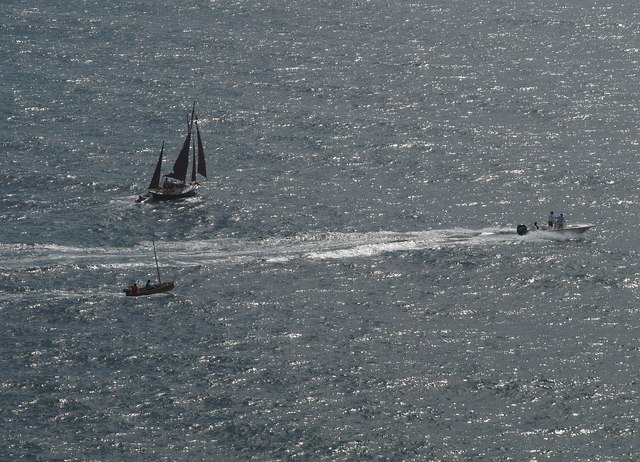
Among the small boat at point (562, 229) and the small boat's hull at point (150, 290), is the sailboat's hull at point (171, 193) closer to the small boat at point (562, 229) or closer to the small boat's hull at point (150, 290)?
the small boat's hull at point (150, 290)

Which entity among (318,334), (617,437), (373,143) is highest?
(373,143)

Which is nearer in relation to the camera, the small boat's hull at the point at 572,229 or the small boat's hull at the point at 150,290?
the small boat's hull at the point at 150,290

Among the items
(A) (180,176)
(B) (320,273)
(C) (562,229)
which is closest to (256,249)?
(B) (320,273)

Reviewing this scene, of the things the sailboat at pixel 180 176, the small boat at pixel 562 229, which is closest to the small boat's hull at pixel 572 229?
the small boat at pixel 562 229

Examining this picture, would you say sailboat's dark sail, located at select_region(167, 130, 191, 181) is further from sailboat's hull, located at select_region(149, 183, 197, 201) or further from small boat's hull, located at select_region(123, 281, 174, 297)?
small boat's hull, located at select_region(123, 281, 174, 297)

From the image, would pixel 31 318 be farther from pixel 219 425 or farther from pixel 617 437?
pixel 617 437

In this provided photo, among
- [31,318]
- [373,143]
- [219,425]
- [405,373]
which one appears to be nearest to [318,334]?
[405,373]

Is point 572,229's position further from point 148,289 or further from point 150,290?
point 148,289
